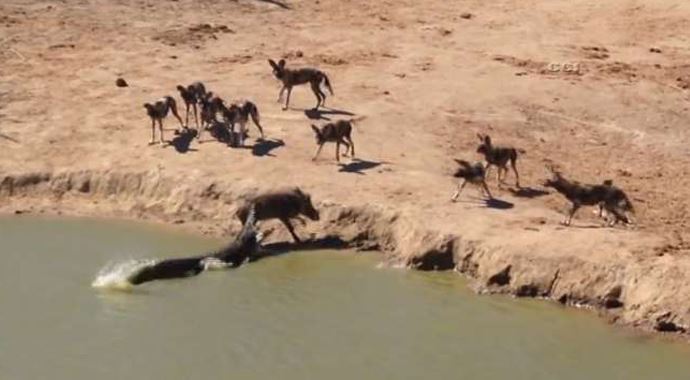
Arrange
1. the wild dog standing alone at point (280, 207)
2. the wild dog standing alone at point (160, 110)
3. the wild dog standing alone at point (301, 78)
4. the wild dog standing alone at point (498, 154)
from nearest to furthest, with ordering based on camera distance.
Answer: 1. the wild dog standing alone at point (280, 207)
2. the wild dog standing alone at point (498, 154)
3. the wild dog standing alone at point (160, 110)
4. the wild dog standing alone at point (301, 78)

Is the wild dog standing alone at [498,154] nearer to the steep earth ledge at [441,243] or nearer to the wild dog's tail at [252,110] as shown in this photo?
Answer: the steep earth ledge at [441,243]

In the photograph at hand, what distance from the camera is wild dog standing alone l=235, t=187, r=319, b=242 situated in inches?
805

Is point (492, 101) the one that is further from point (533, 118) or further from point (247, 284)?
point (247, 284)

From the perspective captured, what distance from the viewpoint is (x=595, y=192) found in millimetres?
19969

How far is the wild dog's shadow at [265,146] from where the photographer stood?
75.7 feet

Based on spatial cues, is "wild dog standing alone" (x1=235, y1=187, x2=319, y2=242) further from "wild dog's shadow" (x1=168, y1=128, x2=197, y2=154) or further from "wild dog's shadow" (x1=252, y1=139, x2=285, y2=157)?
"wild dog's shadow" (x1=168, y1=128, x2=197, y2=154)

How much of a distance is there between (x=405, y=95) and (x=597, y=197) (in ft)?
22.1

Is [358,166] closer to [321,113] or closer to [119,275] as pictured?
[321,113]

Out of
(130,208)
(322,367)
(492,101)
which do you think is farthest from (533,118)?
(322,367)

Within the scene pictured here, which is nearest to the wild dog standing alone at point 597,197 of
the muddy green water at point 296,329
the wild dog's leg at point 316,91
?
the muddy green water at point 296,329

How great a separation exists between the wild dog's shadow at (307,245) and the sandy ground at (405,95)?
2.78 ft

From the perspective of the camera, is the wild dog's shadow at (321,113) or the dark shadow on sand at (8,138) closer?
the dark shadow on sand at (8,138)

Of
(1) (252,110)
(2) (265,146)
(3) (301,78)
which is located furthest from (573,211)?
(3) (301,78)

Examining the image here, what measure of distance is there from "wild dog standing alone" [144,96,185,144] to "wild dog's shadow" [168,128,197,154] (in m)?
0.21
